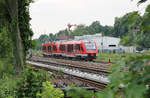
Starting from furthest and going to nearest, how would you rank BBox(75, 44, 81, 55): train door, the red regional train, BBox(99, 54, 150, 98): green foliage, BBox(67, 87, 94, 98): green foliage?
1. BBox(75, 44, 81, 55): train door
2. the red regional train
3. BBox(67, 87, 94, 98): green foliage
4. BBox(99, 54, 150, 98): green foliage

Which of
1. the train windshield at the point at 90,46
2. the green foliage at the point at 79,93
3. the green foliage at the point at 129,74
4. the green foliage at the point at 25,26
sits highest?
the green foliage at the point at 25,26

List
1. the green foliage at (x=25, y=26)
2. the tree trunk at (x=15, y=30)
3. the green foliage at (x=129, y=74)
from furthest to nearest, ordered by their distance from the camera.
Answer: the green foliage at (x=25, y=26)
the tree trunk at (x=15, y=30)
the green foliage at (x=129, y=74)

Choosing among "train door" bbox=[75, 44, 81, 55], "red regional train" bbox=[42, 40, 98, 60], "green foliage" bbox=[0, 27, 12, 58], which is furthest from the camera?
"train door" bbox=[75, 44, 81, 55]

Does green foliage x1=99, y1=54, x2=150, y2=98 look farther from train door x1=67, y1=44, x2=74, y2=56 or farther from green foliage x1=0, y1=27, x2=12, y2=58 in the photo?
train door x1=67, y1=44, x2=74, y2=56

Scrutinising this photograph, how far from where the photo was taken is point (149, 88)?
3.89 ft

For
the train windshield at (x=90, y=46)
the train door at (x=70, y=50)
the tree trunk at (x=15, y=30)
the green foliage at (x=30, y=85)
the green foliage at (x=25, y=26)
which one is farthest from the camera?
the train door at (x=70, y=50)

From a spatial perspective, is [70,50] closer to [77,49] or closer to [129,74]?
[77,49]

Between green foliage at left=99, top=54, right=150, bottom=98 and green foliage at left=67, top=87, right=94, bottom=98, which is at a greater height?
green foliage at left=99, top=54, right=150, bottom=98

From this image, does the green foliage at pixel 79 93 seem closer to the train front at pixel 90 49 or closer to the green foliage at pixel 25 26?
the green foliage at pixel 25 26

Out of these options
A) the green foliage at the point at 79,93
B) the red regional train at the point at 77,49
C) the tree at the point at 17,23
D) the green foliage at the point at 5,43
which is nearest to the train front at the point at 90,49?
the red regional train at the point at 77,49

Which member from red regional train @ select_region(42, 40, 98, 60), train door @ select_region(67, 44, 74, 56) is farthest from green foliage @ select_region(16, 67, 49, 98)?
train door @ select_region(67, 44, 74, 56)

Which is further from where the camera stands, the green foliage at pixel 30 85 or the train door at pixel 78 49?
the train door at pixel 78 49

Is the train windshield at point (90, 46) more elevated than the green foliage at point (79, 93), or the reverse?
the train windshield at point (90, 46)

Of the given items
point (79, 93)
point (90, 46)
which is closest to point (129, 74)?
point (79, 93)
